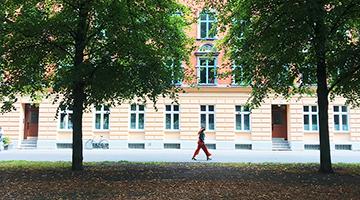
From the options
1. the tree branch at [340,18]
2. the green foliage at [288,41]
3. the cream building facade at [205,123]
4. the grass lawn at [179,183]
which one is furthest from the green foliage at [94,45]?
the cream building facade at [205,123]

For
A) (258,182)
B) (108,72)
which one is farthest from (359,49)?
(108,72)

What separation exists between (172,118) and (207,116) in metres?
2.80

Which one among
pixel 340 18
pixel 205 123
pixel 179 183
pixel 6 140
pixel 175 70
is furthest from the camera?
pixel 205 123

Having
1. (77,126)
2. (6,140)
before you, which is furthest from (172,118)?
(77,126)

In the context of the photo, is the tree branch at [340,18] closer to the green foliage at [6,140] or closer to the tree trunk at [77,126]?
the tree trunk at [77,126]

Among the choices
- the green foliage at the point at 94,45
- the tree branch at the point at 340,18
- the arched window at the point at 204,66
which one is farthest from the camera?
the arched window at the point at 204,66

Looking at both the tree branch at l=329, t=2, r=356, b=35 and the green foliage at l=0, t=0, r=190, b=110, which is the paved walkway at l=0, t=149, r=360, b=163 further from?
the tree branch at l=329, t=2, r=356, b=35

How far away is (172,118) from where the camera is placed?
107 feet

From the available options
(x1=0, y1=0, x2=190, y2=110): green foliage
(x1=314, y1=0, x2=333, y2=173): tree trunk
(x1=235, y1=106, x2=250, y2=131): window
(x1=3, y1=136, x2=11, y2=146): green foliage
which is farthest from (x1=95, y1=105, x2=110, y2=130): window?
(x1=314, y1=0, x2=333, y2=173): tree trunk

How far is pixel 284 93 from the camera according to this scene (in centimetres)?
1653

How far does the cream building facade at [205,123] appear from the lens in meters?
32.1

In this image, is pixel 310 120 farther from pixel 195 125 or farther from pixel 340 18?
pixel 340 18

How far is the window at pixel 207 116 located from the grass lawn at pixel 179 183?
58.7ft

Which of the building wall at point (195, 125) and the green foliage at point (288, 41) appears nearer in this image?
the green foliage at point (288, 41)
